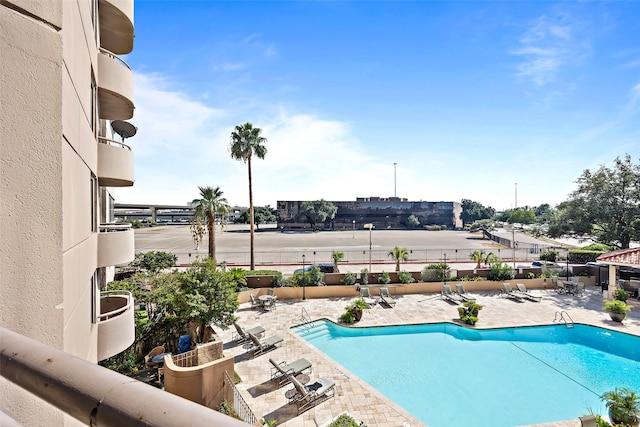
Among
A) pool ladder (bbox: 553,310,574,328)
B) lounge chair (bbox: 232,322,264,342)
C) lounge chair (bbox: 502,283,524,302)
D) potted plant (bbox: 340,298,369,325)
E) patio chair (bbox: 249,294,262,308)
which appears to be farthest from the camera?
lounge chair (bbox: 502,283,524,302)

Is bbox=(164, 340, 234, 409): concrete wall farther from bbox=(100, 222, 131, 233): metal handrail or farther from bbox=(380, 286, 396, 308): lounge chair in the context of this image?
bbox=(380, 286, 396, 308): lounge chair

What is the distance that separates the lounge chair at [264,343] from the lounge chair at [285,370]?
1.83 metres

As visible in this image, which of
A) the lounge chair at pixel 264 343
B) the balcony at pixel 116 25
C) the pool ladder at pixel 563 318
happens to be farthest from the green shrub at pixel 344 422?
the pool ladder at pixel 563 318

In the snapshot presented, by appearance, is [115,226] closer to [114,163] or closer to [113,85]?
[114,163]

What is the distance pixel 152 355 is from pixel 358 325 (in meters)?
10.8

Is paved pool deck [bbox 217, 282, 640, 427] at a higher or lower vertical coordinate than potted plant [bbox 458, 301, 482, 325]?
lower

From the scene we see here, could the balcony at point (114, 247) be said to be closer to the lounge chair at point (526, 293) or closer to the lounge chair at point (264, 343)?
the lounge chair at point (264, 343)

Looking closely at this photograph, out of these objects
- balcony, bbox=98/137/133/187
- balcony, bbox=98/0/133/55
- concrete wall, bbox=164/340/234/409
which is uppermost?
balcony, bbox=98/0/133/55

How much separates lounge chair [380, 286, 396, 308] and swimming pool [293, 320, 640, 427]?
3458mm

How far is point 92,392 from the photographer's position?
3.47ft

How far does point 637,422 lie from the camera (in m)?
9.67

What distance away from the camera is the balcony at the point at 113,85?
28.6 ft

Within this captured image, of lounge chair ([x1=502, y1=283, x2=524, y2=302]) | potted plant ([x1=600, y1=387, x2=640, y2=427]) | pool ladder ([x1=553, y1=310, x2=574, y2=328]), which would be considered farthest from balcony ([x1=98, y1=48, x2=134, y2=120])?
lounge chair ([x1=502, y1=283, x2=524, y2=302])

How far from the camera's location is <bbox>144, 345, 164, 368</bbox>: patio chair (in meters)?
13.0
